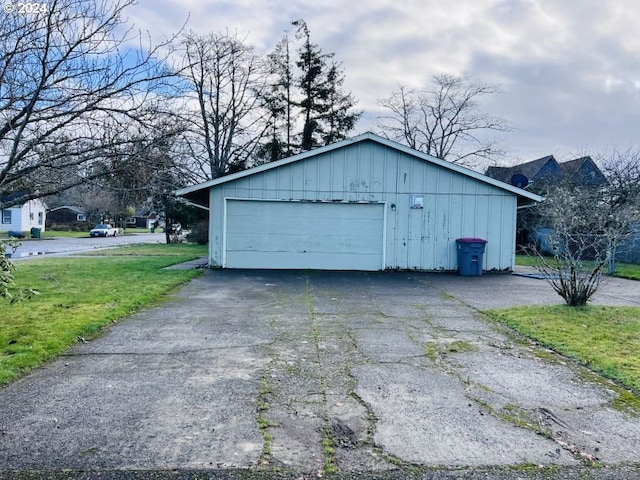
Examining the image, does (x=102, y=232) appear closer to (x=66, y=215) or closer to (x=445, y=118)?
(x=66, y=215)

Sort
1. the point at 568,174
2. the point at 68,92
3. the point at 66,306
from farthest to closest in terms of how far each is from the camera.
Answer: the point at 568,174 < the point at 66,306 < the point at 68,92

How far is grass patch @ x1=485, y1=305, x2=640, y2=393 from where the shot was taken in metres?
4.65

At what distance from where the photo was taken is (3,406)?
348 centimetres

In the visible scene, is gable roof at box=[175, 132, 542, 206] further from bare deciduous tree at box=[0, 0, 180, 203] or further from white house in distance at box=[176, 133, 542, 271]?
bare deciduous tree at box=[0, 0, 180, 203]

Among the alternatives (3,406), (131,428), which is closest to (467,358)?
(131,428)

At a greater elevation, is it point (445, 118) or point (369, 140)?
point (445, 118)

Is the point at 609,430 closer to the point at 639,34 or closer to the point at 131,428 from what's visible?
the point at 131,428

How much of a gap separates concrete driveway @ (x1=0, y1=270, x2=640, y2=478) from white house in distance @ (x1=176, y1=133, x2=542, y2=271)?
7247 mm

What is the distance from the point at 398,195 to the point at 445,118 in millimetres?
21846

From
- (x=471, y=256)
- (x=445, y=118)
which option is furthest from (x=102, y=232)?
(x=471, y=256)

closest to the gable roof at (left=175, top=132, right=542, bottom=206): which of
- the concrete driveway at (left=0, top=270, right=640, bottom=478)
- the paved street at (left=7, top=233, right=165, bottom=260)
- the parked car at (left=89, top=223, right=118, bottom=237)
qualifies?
the paved street at (left=7, top=233, right=165, bottom=260)

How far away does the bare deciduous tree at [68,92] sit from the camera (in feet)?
15.9

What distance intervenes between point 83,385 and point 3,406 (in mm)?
608

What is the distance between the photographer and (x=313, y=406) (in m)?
3.54
